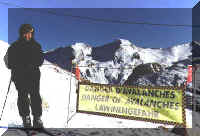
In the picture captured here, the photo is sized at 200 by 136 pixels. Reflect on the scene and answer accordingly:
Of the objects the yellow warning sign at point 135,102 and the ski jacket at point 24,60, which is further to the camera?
the ski jacket at point 24,60

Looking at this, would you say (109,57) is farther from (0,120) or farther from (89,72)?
(0,120)

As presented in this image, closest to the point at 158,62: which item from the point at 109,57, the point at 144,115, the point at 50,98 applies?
the point at 109,57

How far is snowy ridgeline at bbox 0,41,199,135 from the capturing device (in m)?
5.14

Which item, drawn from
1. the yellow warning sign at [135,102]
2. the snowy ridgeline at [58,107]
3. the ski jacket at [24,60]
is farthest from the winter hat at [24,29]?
the yellow warning sign at [135,102]

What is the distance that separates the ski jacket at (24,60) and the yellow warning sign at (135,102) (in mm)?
1817

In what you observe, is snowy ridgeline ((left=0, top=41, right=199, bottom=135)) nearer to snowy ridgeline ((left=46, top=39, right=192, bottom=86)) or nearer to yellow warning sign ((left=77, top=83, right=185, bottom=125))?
snowy ridgeline ((left=46, top=39, right=192, bottom=86))

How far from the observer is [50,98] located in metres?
5.93

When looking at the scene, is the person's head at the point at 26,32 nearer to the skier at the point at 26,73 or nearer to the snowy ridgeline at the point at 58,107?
the skier at the point at 26,73

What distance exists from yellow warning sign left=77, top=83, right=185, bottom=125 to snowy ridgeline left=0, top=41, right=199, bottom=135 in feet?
0.89

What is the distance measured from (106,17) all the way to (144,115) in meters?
4.09

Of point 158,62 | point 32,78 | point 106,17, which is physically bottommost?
point 32,78

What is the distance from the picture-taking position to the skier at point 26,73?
538 centimetres

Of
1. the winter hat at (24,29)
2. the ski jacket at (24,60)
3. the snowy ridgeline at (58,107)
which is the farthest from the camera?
the winter hat at (24,29)

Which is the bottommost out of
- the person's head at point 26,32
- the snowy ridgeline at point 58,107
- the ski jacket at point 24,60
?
the snowy ridgeline at point 58,107
